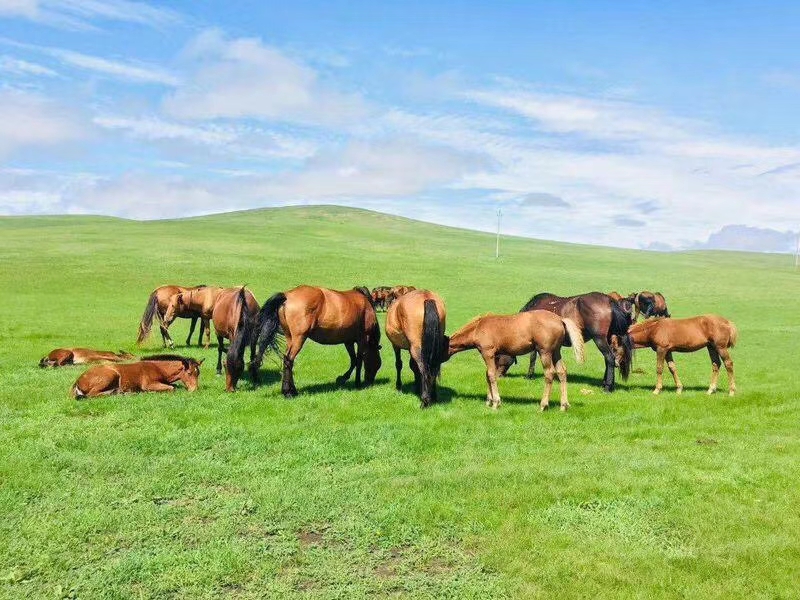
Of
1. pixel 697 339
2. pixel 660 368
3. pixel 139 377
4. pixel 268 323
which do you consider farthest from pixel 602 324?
pixel 139 377

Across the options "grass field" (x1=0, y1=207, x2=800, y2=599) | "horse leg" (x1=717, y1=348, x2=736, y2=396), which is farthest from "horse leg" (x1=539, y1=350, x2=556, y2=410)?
"horse leg" (x1=717, y1=348, x2=736, y2=396)

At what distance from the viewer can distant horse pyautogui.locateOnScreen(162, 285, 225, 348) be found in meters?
18.7

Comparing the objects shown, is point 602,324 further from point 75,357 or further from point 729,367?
point 75,357

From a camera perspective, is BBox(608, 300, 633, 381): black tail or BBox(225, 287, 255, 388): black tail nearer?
BBox(225, 287, 255, 388): black tail

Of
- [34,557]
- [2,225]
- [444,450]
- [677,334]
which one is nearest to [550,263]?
[677,334]

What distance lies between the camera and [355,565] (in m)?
5.81

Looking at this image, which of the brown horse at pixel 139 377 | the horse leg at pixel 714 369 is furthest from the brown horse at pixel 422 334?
the horse leg at pixel 714 369

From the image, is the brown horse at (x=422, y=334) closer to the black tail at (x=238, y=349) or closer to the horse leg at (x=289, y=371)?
the horse leg at (x=289, y=371)

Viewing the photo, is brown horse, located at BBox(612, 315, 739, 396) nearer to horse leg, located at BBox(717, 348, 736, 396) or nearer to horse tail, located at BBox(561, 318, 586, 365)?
horse leg, located at BBox(717, 348, 736, 396)

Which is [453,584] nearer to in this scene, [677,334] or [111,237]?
[677,334]

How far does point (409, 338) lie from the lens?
41.1ft

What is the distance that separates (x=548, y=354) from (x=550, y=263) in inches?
2415

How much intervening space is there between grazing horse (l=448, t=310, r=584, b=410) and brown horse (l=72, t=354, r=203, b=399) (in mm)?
6161

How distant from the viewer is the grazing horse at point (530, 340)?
11.9 meters
